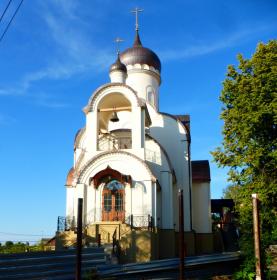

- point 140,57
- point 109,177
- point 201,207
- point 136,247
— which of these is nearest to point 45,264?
point 136,247

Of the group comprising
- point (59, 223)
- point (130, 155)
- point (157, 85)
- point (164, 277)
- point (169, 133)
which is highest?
point (157, 85)

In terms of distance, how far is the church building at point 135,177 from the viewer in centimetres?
1698

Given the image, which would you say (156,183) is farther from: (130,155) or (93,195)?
(93,195)

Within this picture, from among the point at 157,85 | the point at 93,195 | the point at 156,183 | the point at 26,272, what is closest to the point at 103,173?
the point at 93,195

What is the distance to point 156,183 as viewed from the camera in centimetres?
1736

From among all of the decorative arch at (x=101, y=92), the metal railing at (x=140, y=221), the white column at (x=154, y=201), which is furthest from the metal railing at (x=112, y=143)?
the metal railing at (x=140, y=221)

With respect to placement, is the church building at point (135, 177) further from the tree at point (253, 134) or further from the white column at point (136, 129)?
the tree at point (253, 134)

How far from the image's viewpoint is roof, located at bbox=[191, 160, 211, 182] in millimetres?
22469

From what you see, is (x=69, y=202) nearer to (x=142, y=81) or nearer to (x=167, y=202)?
(x=167, y=202)

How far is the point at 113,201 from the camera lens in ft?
57.4

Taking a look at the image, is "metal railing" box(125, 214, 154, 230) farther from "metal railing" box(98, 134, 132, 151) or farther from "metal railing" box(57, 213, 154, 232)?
"metal railing" box(98, 134, 132, 151)

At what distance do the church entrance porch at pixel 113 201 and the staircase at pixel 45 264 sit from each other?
4.05 metres

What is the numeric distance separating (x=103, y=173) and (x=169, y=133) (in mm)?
6132

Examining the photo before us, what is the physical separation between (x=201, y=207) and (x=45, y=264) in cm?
1205
